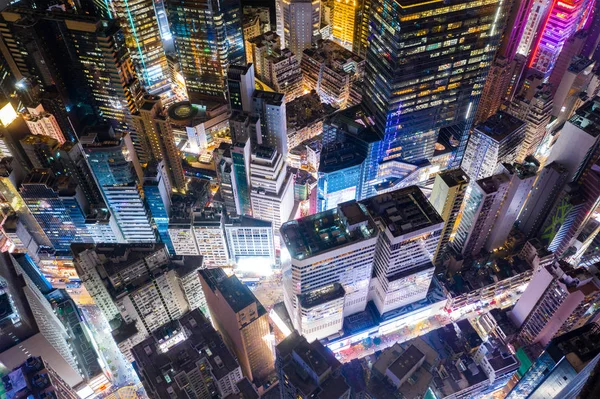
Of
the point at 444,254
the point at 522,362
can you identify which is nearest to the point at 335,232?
the point at 444,254

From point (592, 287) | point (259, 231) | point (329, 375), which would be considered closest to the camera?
point (329, 375)

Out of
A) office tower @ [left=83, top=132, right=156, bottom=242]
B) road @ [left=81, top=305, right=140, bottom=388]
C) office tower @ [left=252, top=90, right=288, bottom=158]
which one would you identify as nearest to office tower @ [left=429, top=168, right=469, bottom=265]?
office tower @ [left=252, top=90, right=288, bottom=158]

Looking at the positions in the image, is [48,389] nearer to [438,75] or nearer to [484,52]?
[438,75]

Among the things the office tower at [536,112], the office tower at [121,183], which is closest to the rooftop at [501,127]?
the office tower at [536,112]

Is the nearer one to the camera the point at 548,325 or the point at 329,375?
the point at 329,375

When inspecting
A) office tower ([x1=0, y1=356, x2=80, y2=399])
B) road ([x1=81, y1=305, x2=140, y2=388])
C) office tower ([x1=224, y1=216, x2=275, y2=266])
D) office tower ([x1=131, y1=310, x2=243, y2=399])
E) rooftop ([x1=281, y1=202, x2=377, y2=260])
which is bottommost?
road ([x1=81, y1=305, x2=140, y2=388])

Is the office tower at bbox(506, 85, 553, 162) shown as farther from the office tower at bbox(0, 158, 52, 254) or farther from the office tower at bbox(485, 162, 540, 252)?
the office tower at bbox(0, 158, 52, 254)
